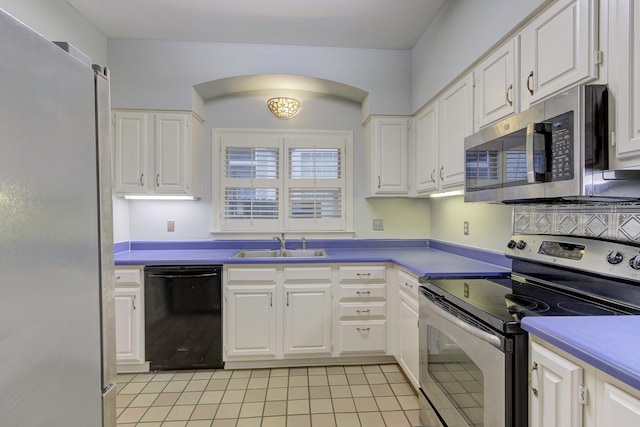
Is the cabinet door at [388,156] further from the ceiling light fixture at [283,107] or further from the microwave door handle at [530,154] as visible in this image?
the microwave door handle at [530,154]

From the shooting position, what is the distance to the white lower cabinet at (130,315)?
2490 millimetres

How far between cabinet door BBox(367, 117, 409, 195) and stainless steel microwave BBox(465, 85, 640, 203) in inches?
54.5

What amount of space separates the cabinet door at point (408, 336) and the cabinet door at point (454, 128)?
2.91ft

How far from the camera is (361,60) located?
2971 millimetres

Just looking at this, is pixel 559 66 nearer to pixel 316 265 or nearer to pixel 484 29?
pixel 484 29

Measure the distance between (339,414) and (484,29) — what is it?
96.4 inches

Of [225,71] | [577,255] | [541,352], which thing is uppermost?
[225,71]

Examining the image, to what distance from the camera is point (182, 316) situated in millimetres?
2516

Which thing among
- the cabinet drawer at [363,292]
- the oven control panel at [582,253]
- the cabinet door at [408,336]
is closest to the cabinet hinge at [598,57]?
the oven control panel at [582,253]

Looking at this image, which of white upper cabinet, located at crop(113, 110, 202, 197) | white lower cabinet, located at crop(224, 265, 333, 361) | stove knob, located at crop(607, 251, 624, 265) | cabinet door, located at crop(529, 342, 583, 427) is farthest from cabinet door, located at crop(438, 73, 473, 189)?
white upper cabinet, located at crop(113, 110, 202, 197)

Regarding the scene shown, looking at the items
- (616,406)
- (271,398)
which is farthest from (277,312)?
(616,406)

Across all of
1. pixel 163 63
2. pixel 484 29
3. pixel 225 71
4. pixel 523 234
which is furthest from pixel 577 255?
pixel 163 63

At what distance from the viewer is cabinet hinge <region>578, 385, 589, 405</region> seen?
88 centimetres

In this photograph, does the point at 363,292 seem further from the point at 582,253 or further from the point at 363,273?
the point at 582,253
